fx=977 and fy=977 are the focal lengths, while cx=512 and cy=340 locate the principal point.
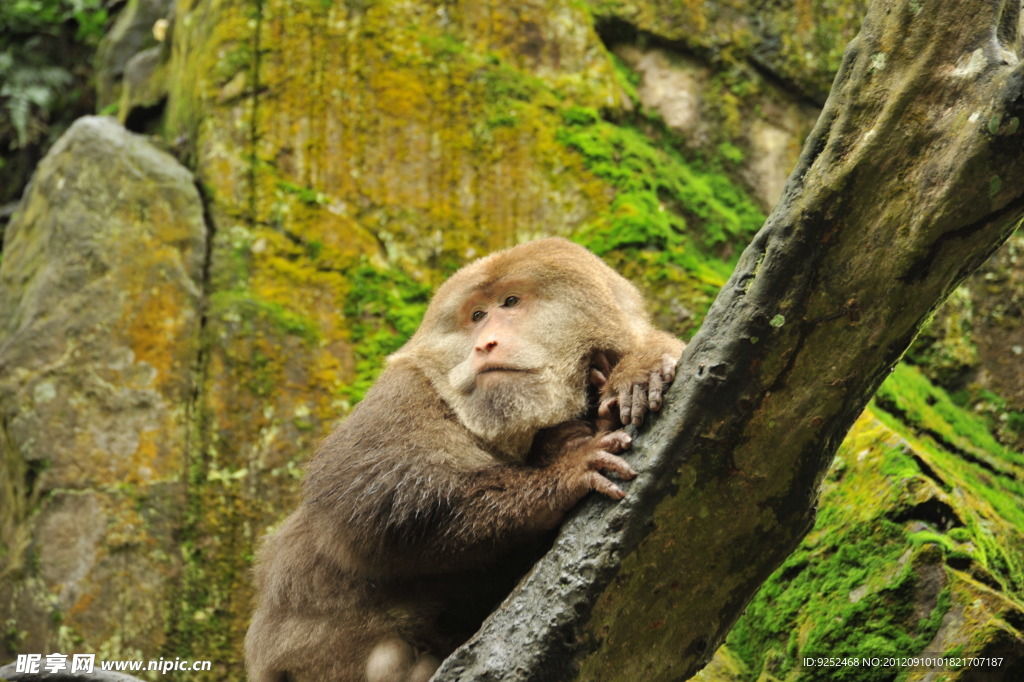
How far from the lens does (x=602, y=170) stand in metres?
7.79

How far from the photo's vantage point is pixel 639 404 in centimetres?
345

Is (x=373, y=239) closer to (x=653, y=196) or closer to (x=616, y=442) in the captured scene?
(x=653, y=196)

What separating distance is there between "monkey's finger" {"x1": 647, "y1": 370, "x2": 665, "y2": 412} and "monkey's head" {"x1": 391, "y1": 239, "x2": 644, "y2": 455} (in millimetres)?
568

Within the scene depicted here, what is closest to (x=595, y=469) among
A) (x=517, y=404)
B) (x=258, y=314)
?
(x=517, y=404)

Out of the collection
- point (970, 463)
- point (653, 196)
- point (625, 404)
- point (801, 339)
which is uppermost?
point (801, 339)

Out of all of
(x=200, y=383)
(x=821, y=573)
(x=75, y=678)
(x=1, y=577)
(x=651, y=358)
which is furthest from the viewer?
(x=200, y=383)

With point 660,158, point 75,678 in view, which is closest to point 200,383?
point 75,678

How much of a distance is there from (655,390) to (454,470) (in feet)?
2.88

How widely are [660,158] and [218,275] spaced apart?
3.77 m

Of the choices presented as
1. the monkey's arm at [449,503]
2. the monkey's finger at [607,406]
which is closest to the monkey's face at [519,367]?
the monkey's arm at [449,503]

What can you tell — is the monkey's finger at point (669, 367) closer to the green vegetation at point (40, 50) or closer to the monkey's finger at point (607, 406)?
the monkey's finger at point (607, 406)

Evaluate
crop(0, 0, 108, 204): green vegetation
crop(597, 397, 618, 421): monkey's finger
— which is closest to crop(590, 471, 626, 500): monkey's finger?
crop(597, 397, 618, 421): monkey's finger

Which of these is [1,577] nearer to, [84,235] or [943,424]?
[84,235]

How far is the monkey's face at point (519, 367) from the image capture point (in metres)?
3.90
